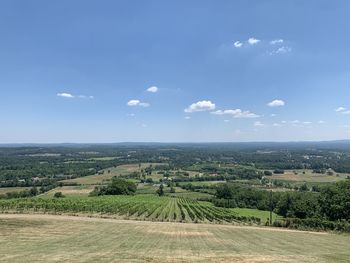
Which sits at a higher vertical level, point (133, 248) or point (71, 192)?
point (133, 248)

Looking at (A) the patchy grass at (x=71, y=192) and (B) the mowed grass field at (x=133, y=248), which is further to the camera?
(A) the patchy grass at (x=71, y=192)

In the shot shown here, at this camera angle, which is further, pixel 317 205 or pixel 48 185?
pixel 48 185

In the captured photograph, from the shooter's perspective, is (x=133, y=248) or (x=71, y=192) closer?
(x=133, y=248)

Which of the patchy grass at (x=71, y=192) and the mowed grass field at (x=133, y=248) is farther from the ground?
the mowed grass field at (x=133, y=248)

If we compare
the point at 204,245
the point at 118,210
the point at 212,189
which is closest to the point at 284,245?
the point at 204,245

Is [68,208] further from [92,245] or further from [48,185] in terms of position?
[48,185]

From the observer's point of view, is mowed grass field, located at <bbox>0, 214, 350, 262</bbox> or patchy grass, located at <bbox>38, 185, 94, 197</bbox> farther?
patchy grass, located at <bbox>38, 185, 94, 197</bbox>

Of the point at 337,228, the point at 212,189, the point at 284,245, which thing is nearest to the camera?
the point at 284,245

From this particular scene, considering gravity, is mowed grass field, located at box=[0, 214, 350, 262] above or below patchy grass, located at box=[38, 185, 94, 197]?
above

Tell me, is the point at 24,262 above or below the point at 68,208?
above

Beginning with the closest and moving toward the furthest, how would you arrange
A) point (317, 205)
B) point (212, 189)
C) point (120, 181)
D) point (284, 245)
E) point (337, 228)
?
point (284, 245)
point (337, 228)
point (317, 205)
point (120, 181)
point (212, 189)
